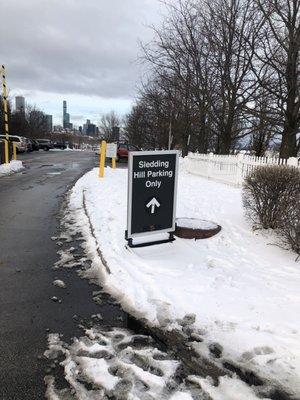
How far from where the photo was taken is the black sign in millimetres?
6066

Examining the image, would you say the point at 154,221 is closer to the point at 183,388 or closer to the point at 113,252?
the point at 113,252

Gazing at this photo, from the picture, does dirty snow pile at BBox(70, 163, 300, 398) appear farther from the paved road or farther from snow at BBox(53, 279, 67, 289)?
the paved road

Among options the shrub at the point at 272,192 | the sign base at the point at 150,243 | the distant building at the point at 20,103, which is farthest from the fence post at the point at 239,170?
the distant building at the point at 20,103

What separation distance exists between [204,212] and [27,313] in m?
5.32

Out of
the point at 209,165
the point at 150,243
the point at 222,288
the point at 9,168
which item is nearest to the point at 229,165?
the point at 209,165

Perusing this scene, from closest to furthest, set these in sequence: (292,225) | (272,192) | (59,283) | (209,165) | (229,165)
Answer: (59,283) < (292,225) < (272,192) < (229,165) < (209,165)

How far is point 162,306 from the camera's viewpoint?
446 cm

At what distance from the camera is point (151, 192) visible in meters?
6.29

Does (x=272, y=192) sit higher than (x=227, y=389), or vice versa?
(x=272, y=192)

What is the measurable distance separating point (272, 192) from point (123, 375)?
443 cm

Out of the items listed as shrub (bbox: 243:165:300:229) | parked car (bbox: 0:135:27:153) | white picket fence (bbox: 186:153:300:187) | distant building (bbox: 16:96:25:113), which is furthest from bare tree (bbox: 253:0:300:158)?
distant building (bbox: 16:96:25:113)

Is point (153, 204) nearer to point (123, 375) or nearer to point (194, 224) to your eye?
point (194, 224)

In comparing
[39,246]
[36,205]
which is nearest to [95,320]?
[39,246]

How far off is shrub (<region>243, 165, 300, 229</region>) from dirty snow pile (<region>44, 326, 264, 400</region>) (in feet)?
11.4
